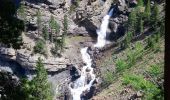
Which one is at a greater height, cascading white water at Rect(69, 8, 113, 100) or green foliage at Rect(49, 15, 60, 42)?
green foliage at Rect(49, 15, 60, 42)

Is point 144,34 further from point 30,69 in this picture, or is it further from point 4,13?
point 4,13

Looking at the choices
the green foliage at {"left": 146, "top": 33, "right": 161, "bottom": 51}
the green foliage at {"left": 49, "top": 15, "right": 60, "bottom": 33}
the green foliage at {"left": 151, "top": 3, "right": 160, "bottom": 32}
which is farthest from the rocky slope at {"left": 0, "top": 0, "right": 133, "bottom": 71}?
the green foliage at {"left": 146, "top": 33, "right": 161, "bottom": 51}

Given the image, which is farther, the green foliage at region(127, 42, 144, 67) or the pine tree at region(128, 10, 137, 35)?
the pine tree at region(128, 10, 137, 35)

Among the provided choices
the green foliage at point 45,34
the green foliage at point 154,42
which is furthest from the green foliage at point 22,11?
the green foliage at point 154,42

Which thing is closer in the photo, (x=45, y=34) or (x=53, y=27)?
(x=45, y=34)

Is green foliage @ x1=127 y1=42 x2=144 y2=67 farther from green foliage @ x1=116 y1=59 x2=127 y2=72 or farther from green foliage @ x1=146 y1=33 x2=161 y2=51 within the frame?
green foliage @ x1=146 y1=33 x2=161 y2=51

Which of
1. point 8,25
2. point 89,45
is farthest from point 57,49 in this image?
point 8,25

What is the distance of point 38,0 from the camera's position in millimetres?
150000

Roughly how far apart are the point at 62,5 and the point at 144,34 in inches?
1178

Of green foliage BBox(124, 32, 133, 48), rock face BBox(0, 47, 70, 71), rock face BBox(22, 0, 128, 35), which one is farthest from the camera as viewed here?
rock face BBox(22, 0, 128, 35)

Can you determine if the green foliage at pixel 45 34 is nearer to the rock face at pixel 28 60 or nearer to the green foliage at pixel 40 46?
the green foliage at pixel 40 46

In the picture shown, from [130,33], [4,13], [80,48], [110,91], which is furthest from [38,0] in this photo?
[4,13]

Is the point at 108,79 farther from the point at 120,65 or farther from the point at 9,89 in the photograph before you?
the point at 9,89

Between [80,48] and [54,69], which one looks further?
[80,48]
